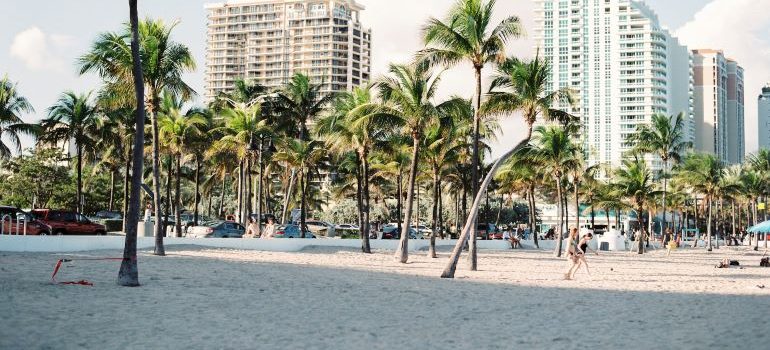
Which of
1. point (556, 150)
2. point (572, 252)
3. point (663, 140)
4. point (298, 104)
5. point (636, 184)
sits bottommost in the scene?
point (572, 252)

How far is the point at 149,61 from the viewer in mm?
24062

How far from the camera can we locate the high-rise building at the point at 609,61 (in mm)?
158000

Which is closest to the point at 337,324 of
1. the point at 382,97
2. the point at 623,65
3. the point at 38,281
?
the point at 38,281

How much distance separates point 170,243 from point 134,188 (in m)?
14.8

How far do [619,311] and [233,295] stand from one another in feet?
24.0

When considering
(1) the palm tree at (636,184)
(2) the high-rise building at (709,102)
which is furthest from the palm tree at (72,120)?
(2) the high-rise building at (709,102)

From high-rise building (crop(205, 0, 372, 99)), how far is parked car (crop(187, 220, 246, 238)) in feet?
393

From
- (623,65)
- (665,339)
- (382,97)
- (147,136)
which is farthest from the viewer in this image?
(623,65)

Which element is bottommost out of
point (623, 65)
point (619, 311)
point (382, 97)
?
point (619, 311)

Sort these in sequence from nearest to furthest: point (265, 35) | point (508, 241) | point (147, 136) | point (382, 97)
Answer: point (382, 97), point (147, 136), point (508, 241), point (265, 35)

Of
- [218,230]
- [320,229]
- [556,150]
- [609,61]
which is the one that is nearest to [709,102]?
[609,61]

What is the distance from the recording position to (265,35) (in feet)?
559

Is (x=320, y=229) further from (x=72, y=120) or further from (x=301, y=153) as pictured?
(x=72, y=120)

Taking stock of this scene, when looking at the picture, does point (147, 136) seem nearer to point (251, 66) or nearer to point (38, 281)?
point (38, 281)
